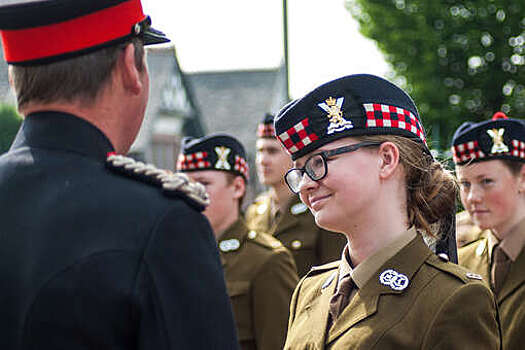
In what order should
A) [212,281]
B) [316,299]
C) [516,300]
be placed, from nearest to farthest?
1. [212,281]
2. [316,299]
3. [516,300]

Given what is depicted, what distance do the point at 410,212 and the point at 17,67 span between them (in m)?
1.50

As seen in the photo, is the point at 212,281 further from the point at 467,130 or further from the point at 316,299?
the point at 467,130

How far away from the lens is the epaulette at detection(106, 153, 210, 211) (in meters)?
1.62

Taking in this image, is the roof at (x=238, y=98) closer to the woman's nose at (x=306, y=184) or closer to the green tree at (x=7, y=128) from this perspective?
the green tree at (x=7, y=128)

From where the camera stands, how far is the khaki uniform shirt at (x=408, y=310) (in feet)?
7.41

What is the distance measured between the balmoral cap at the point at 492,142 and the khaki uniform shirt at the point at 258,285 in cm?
132

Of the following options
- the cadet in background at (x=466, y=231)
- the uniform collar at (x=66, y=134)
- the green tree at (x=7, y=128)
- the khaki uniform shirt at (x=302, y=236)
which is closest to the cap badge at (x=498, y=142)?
the cadet in background at (x=466, y=231)

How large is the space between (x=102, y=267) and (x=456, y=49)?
66.9 feet

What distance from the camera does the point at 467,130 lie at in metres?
4.65

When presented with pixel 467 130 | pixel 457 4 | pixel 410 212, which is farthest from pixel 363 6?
pixel 410 212

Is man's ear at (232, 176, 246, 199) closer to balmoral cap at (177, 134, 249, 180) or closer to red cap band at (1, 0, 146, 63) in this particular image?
balmoral cap at (177, 134, 249, 180)

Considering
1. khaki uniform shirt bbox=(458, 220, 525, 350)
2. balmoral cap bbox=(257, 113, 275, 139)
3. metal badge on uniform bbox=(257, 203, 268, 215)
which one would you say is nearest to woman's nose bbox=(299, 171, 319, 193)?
khaki uniform shirt bbox=(458, 220, 525, 350)

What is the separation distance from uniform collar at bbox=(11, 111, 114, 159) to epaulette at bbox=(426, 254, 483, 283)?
1283 millimetres

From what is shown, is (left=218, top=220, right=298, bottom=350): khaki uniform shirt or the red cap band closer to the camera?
the red cap band
